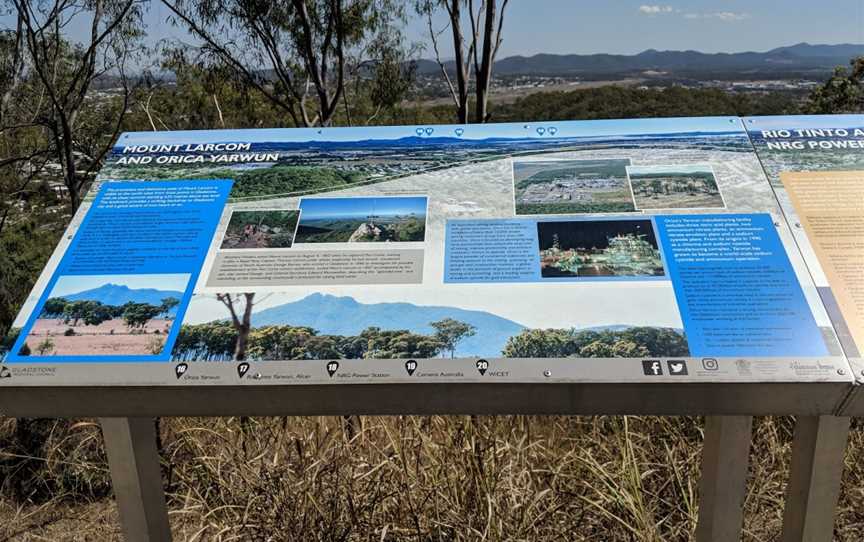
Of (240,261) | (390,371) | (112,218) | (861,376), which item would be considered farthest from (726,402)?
(112,218)

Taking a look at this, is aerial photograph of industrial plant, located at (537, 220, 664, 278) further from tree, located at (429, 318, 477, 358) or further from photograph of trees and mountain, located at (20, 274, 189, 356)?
photograph of trees and mountain, located at (20, 274, 189, 356)

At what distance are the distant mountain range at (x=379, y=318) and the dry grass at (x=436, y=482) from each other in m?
0.77

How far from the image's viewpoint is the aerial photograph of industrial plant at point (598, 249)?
61.4 inches

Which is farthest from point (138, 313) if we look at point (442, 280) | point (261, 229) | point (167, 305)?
point (442, 280)

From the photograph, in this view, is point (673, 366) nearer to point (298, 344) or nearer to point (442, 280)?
point (442, 280)

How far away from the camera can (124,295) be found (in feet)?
5.15

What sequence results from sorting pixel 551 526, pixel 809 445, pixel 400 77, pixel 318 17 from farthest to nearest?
pixel 400 77 < pixel 318 17 < pixel 551 526 < pixel 809 445

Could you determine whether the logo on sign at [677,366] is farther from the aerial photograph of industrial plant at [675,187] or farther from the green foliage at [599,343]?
the aerial photograph of industrial plant at [675,187]

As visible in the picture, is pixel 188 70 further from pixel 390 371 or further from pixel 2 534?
pixel 390 371

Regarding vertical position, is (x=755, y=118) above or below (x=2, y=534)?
above

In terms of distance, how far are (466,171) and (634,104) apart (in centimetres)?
1070

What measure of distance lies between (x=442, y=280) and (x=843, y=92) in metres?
9.91

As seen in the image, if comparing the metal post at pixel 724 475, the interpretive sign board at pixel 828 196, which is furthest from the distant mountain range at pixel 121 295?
the interpretive sign board at pixel 828 196

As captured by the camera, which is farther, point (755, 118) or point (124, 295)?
point (755, 118)
